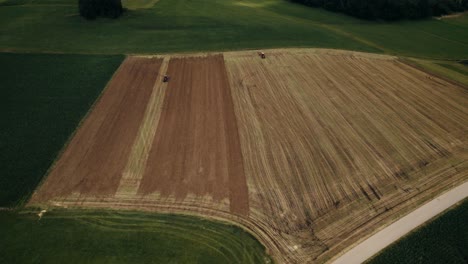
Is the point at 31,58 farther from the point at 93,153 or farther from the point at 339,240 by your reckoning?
the point at 339,240

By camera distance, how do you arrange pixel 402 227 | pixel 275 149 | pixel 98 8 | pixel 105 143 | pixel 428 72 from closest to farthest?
pixel 402 227 → pixel 275 149 → pixel 105 143 → pixel 428 72 → pixel 98 8

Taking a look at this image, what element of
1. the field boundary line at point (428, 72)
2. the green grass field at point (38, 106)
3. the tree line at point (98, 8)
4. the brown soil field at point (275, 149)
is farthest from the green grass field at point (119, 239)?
the tree line at point (98, 8)

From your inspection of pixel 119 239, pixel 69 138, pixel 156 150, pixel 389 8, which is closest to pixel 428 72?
pixel 389 8

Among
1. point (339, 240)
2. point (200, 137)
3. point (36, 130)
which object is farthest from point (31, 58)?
point (339, 240)

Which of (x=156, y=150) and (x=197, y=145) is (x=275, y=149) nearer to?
(x=197, y=145)

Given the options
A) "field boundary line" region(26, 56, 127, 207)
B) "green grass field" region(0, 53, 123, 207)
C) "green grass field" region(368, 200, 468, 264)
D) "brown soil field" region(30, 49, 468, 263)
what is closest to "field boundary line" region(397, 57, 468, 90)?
"brown soil field" region(30, 49, 468, 263)

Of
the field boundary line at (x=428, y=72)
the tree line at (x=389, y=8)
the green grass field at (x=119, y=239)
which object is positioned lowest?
Answer: the green grass field at (x=119, y=239)

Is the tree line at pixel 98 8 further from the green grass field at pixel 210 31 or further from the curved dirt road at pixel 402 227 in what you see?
the curved dirt road at pixel 402 227
